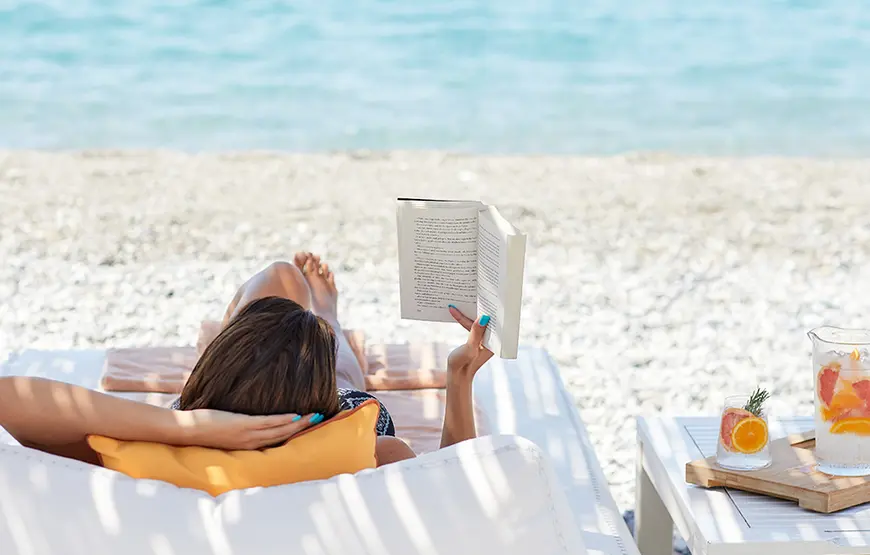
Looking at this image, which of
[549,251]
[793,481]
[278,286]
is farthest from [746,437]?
[549,251]

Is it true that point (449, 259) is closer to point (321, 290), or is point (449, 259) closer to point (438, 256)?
point (438, 256)

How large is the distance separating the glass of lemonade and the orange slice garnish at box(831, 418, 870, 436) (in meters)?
0.12

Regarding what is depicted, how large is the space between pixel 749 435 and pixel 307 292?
1367mm

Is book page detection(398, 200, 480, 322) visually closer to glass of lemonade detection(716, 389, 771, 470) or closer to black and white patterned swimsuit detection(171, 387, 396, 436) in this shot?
black and white patterned swimsuit detection(171, 387, 396, 436)

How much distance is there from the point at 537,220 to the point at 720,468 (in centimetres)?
621

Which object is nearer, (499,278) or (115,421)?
(115,421)

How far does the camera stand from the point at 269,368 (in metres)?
1.58

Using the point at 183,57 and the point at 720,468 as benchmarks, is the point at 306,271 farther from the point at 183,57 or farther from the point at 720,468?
the point at 183,57

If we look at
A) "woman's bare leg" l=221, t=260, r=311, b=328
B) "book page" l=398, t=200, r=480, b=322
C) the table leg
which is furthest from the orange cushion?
"woman's bare leg" l=221, t=260, r=311, b=328

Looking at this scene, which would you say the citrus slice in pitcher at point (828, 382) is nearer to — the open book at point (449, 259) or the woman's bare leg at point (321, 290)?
the open book at point (449, 259)

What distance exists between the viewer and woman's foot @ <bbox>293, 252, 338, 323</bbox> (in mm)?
3023

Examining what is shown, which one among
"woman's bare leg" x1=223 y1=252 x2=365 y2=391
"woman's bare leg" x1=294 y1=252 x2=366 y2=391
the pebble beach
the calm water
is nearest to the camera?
"woman's bare leg" x1=223 y1=252 x2=365 y2=391

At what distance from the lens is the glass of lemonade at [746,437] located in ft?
6.31

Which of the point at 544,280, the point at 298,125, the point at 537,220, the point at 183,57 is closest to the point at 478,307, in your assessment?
the point at 544,280
